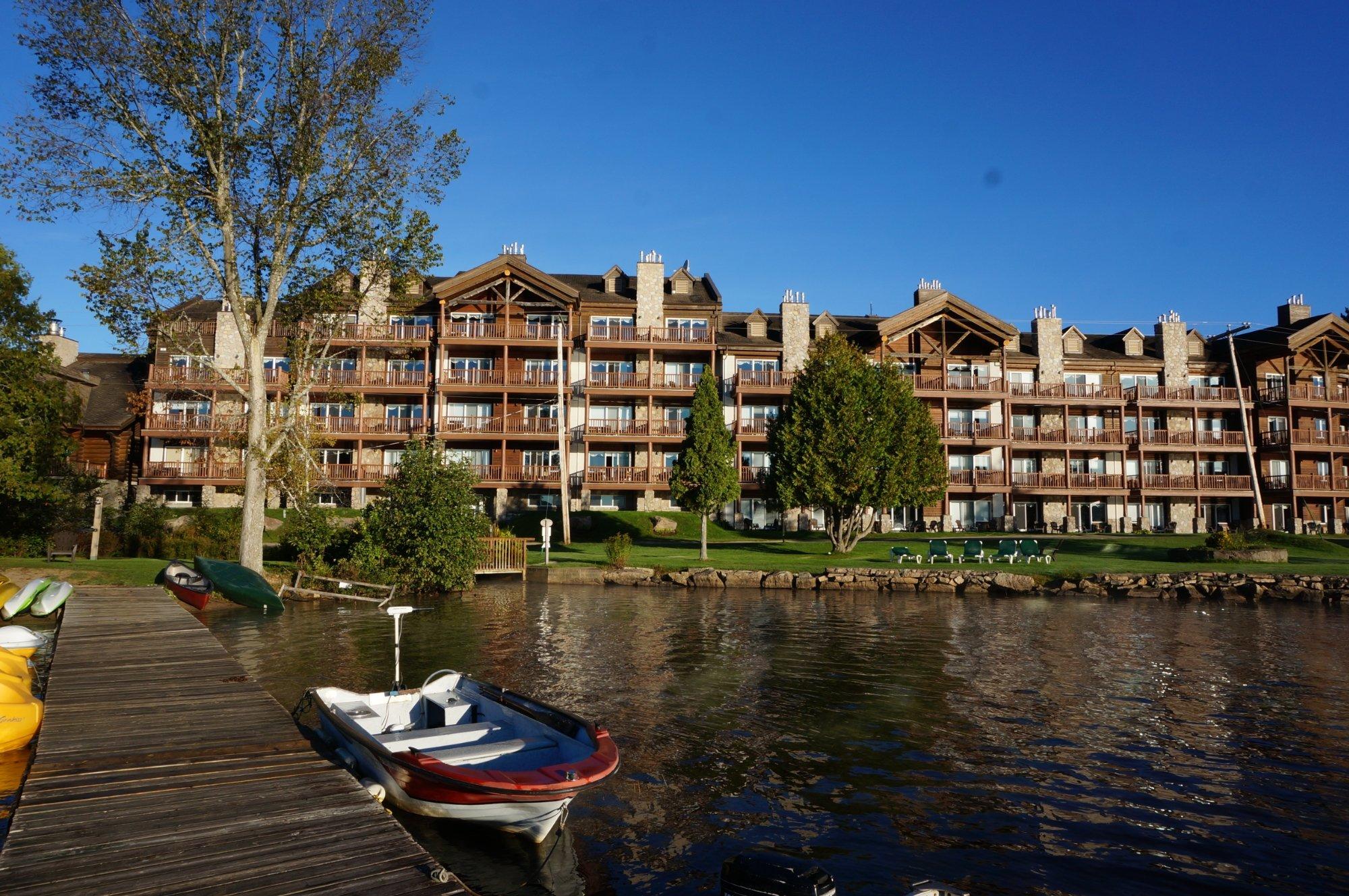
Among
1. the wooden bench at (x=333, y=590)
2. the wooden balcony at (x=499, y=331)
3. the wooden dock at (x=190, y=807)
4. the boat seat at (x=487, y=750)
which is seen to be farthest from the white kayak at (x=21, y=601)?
the wooden balcony at (x=499, y=331)

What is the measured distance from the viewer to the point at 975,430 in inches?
2169

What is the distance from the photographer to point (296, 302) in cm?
3053

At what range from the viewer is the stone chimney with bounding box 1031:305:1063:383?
58.9m

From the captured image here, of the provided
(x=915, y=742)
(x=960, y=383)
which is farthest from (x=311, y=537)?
(x=960, y=383)

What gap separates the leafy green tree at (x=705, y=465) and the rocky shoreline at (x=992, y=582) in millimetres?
6142

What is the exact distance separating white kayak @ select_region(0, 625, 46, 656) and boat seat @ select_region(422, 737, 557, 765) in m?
10.5

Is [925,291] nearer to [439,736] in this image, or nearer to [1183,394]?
[1183,394]

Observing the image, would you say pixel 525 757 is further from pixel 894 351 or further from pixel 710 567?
pixel 894 351

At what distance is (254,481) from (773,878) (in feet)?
85.4

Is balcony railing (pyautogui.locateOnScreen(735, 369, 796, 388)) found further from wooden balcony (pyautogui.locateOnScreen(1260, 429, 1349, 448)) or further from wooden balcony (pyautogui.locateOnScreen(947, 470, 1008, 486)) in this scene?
wooden balcony (pyautogui.locateOnScreen(1260, 429, 1349, 448))

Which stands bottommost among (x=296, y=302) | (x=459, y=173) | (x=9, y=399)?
(x=9, y=399)

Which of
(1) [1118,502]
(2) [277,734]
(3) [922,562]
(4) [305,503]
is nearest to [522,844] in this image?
(2) [277,734]

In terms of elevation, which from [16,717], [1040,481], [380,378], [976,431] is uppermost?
[380,378]

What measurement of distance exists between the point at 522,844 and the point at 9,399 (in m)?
31.7
